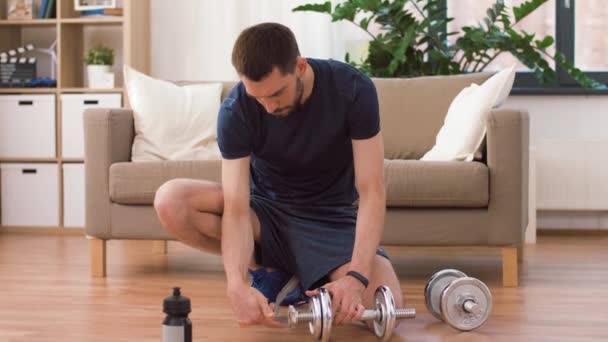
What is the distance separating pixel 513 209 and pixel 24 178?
9.25 ft

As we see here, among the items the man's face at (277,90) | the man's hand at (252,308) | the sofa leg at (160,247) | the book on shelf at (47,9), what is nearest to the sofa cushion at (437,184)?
the man's face at (277,90)

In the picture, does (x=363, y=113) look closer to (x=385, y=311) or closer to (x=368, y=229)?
(x=368, y=229)

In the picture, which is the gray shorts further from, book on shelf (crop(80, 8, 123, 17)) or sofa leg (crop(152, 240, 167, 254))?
book on shelf (crop(80, 8, 123, 17))

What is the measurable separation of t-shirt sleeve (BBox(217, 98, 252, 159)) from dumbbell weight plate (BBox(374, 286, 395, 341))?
0.46 m

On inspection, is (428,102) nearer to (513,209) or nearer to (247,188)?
(513,209)

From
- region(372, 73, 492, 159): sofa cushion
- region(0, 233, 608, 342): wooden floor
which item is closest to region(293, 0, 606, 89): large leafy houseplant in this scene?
region(372, 73, 492, 159): sofa cushion

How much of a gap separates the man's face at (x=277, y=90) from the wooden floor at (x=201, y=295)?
61 cm

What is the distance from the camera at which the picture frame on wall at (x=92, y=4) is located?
498 centimetres

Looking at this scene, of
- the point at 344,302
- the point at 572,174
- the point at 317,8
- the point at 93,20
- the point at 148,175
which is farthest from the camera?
the point at 93,20

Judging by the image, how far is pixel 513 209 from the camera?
10.4 feet

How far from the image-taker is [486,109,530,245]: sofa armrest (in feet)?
10.4

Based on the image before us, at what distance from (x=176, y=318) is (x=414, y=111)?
2.29 metres

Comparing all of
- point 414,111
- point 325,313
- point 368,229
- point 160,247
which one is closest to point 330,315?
point 325,313

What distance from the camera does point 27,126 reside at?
4.95 metres
